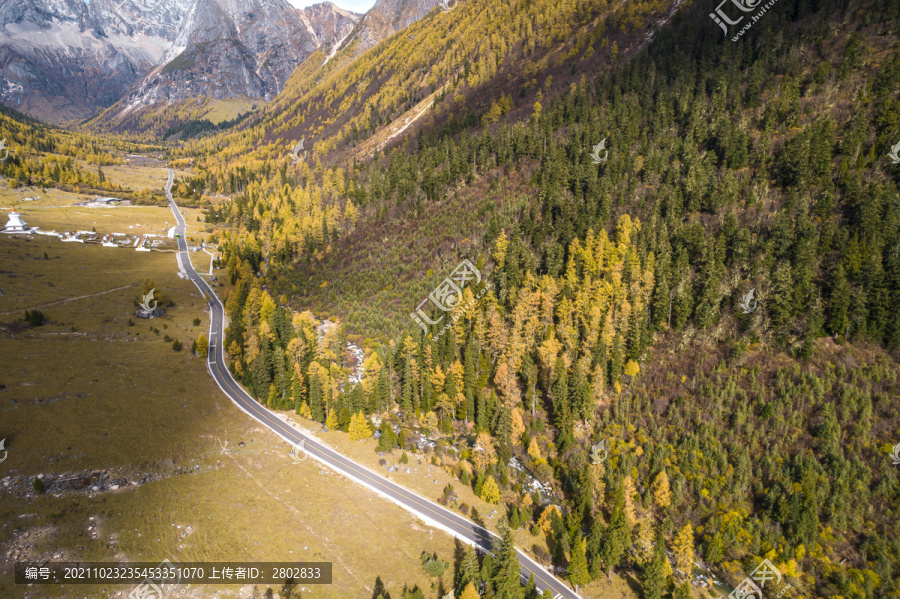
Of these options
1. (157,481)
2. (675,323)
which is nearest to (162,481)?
(157,481)

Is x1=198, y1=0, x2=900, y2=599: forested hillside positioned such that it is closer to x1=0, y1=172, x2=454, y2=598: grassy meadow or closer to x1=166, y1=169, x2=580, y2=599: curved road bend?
x1=166, y1=169, x2=580, y2=599: curved road bend

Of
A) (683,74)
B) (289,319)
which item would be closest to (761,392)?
(289,319)

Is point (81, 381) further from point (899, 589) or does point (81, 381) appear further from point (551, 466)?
point (899, 589)

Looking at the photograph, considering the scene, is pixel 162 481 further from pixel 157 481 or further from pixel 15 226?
pixel 15 226
